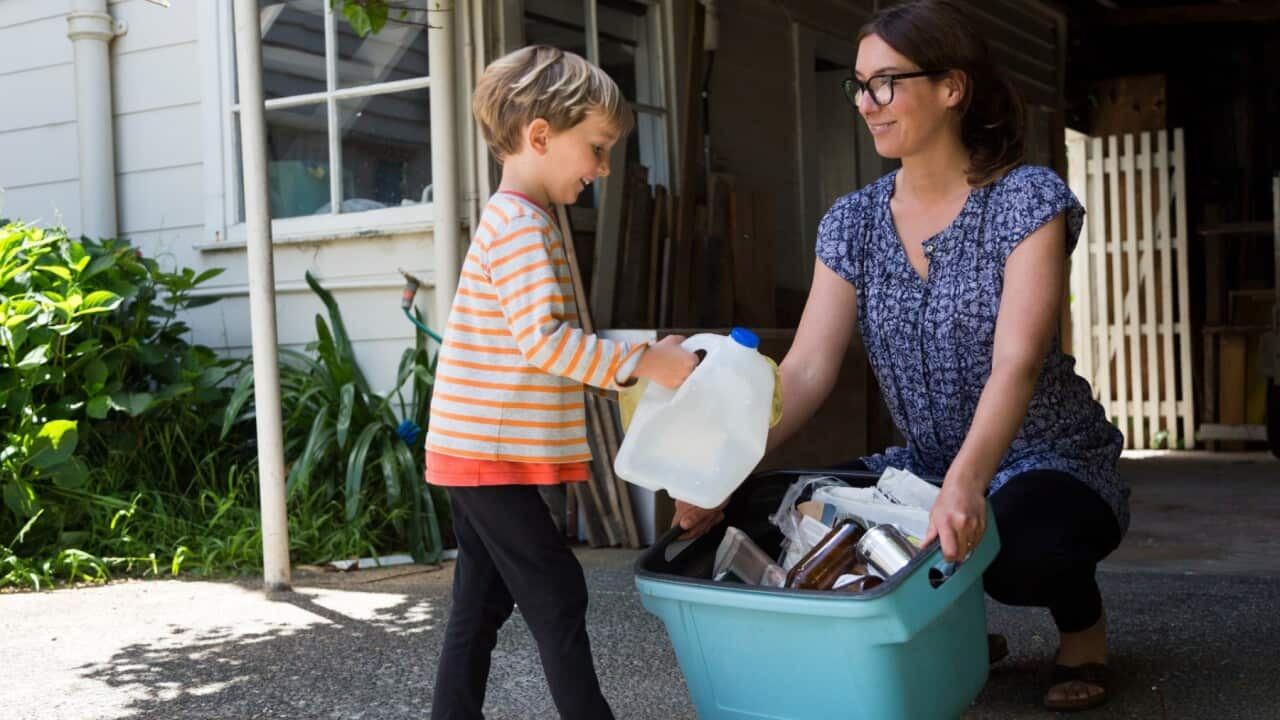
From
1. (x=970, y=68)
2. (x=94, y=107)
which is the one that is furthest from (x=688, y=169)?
(x=970, y=68)

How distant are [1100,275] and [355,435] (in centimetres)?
673

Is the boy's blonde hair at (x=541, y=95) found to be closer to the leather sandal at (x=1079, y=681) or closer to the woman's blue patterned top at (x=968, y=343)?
the woman's blue patterned top at (x=968, y=343)

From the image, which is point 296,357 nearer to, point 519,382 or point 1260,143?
point 519,382

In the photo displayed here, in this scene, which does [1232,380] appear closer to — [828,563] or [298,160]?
[298,160]

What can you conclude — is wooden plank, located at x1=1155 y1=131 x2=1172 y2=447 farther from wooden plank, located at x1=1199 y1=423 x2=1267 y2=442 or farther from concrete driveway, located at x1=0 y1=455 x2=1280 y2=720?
concrete driveway, located at x1=0 y1=455 x2=1280 y2=720

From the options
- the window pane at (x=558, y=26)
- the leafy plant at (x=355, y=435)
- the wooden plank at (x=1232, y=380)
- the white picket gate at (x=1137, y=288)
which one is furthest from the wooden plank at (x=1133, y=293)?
the leafy plant at (x=355, y=435)

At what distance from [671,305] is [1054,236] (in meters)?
3.16

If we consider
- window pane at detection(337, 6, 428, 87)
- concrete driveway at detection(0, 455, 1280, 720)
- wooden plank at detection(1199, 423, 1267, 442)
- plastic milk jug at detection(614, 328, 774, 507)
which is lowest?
wooden plank at detection(1199, 423, 1267, 442)

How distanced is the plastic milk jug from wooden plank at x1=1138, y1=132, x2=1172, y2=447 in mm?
8172

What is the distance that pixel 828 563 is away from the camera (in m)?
2.25

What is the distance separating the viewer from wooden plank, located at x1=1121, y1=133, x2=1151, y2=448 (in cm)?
979

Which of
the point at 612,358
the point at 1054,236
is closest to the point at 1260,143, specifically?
the point at 1054,236

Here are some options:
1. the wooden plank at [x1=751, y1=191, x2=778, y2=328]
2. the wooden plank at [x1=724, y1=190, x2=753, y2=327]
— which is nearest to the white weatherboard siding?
the wooden plank at [x1=724, y1=190, x2=753, y2=327]

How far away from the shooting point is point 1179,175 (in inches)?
380
